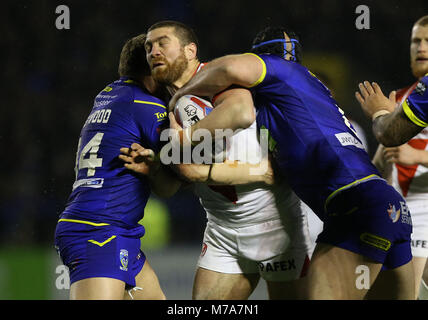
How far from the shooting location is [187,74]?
3533 mm

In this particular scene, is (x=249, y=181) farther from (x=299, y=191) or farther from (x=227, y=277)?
(x=227, y=277)

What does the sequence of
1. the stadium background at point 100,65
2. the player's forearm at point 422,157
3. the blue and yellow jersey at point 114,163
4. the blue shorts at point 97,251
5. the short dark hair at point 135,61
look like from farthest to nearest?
the stadium background at point 100,65, the player's forearm at point 422,157, the short dark hair at point 135,61, the blue and yellow jersey at point 114,163, the blue shorts at point 97,251

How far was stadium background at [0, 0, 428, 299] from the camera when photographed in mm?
7316

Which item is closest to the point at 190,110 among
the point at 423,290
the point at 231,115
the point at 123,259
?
the point at 231,115

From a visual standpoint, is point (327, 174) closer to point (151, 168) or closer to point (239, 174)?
point (239, 174)

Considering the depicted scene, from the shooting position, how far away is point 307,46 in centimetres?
838

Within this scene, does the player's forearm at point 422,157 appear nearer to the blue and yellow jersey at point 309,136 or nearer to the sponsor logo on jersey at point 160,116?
the blue and yellow jersey at point 309,136

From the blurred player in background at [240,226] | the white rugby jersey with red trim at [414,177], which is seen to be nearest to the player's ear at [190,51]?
the blurred player in background at [240,226]

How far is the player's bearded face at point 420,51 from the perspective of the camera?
447 cm

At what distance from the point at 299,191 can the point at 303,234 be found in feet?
1.89

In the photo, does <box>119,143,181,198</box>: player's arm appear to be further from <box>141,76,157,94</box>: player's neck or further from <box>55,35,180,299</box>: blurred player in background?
<box>141,76,157,94</box>: player's neck

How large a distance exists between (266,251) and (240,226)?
209 mm

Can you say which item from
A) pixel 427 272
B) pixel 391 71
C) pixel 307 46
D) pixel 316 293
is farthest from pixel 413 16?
pixel 316 293

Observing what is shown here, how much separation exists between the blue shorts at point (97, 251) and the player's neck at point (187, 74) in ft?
2.95
